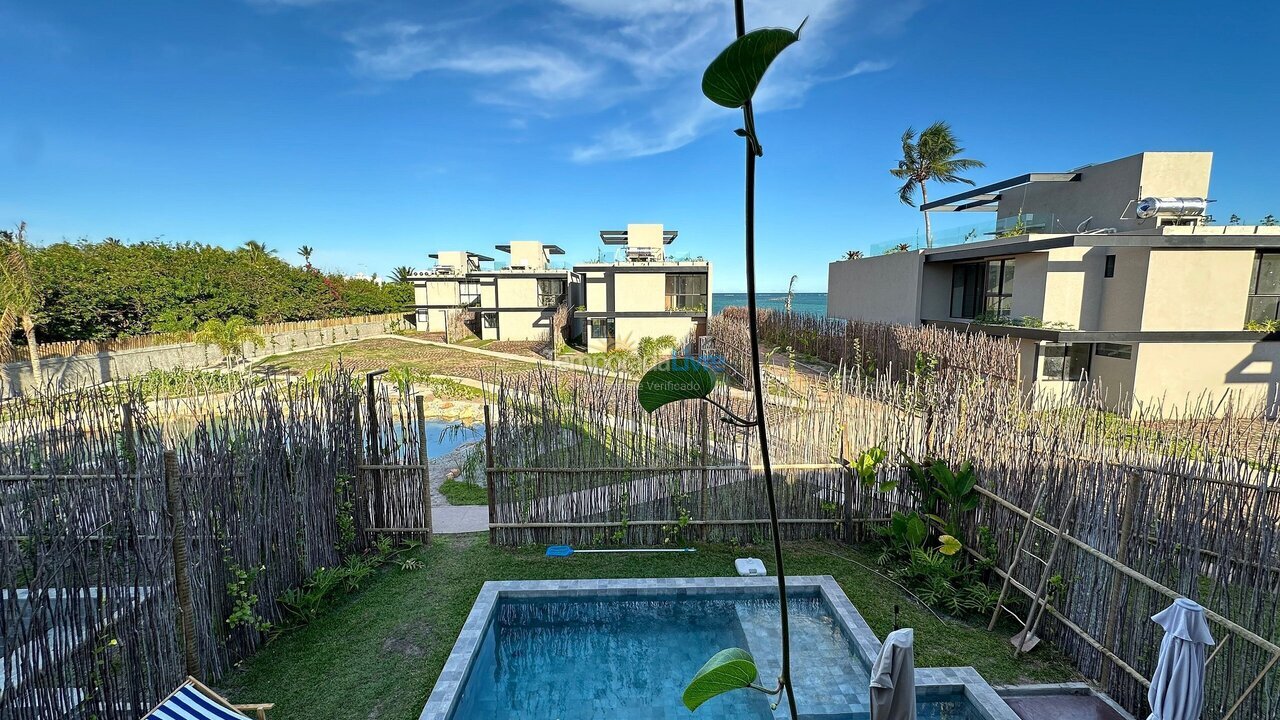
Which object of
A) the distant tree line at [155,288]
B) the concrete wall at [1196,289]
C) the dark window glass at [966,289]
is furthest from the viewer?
the distant tree line at [155,288]

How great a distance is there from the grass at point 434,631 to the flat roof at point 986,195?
14.2 m

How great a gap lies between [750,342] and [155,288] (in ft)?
84.4

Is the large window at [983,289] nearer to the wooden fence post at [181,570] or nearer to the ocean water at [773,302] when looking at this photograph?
the ocean water at [773,302]

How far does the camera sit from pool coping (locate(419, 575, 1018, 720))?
11.8 feet

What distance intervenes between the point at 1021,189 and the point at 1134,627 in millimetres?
16827

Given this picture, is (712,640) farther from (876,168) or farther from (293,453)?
(876,168)

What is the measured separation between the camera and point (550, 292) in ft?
94.1

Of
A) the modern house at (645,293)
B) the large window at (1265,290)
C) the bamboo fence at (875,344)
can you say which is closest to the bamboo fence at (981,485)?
the bamboo fence at (875,344)

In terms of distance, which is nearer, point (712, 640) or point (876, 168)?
point (712, 640)

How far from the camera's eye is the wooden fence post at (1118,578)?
357 centimetres

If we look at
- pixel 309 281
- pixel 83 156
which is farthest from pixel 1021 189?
pixel 83 156

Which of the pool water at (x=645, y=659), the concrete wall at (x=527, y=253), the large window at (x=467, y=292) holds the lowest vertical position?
the pool water at (x=645, y=659)

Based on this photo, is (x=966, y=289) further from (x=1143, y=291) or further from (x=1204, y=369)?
(x=1204, y=369)

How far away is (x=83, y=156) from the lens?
2528 centimetres
